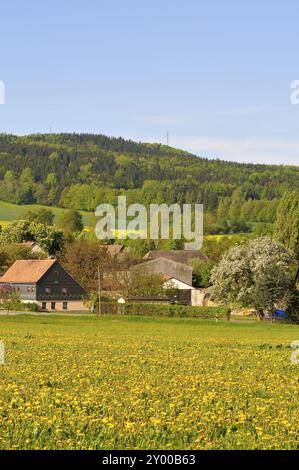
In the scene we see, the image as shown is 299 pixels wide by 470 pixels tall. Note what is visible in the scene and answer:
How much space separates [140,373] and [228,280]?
210ft

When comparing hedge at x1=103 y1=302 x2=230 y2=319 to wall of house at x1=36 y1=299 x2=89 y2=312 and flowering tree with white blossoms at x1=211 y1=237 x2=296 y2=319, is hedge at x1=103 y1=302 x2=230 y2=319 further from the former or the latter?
wall of house at x1=36 y1=299 x2=89 y2=312

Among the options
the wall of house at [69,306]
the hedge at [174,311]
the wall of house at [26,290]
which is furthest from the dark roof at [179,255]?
the hedge at [174,311]

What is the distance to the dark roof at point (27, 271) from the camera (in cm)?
10606

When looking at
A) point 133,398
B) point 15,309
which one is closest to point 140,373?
point 133,398

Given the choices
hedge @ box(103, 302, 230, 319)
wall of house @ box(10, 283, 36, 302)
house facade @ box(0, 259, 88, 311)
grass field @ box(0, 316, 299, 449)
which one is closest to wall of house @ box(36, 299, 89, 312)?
house facade @ box(0, 259, 88, 311)

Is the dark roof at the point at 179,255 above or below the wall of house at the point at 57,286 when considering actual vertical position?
above

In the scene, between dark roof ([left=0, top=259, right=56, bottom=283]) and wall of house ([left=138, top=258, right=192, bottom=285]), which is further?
wall of house ([left=138, top=258, right=192, bottom=285])

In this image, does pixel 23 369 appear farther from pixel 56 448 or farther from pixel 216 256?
pixel 216 256

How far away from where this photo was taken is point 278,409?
1611cm

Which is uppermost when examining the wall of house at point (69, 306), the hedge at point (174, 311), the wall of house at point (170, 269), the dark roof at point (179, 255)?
the dark roof at point (179, 255)

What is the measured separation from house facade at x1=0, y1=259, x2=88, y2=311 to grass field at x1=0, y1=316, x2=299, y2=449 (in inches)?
3050

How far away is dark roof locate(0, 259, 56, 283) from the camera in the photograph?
348ft

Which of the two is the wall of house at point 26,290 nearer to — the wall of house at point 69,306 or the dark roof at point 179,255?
the wall of house at point 69,306

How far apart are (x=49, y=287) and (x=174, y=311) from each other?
30.1 meters
